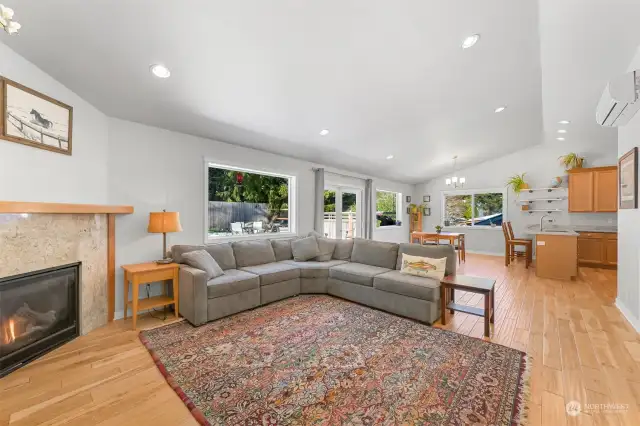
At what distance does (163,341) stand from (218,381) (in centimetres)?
99

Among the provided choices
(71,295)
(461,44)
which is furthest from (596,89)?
(71,295)

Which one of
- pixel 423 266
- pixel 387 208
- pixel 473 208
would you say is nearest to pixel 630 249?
pixel 423 266

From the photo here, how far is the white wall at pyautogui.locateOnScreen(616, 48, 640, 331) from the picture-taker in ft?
9.68

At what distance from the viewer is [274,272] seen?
3.87 meters

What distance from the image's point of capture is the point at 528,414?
1.75 metres

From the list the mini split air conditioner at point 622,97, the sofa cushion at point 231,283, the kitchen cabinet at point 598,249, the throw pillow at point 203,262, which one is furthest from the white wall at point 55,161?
the kitchen cabinet at point 598,249

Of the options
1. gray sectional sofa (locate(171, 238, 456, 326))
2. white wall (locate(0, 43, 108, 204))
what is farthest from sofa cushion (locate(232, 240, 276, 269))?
white wall (locate(0, 43, 108, 204))

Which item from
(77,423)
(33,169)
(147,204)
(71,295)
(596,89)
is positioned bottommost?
(77,423)

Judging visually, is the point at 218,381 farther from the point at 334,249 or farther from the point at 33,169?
the point at 334,249

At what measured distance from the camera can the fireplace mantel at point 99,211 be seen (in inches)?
85.4

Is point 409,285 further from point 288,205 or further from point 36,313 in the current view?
point 36,313

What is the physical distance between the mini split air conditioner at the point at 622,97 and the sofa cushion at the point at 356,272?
2.87 m

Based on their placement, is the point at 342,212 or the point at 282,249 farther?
the point at 342,212

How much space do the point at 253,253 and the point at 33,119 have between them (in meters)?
2.74
